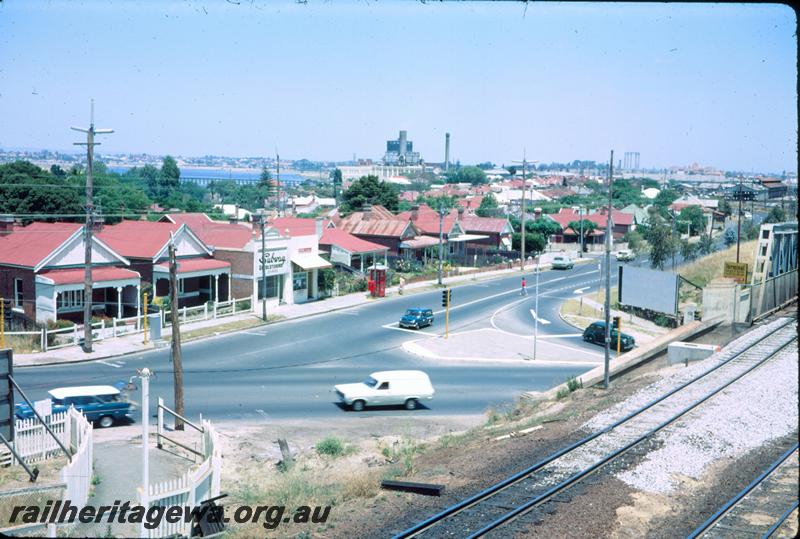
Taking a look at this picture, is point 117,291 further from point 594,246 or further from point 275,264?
point 594,246

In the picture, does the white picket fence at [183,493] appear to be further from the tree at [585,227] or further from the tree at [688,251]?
the tree at [585,227]

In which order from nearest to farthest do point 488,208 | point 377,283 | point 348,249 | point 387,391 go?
point 387,391 < point 377,283 < point 348,249 < point 488,208

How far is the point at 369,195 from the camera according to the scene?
84.2 metres

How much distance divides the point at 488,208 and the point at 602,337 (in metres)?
81.7

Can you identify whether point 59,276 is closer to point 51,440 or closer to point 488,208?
point 51,440

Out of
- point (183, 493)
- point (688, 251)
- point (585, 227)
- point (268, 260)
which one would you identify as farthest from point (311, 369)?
point (585, 227)

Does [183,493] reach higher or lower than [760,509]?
lower

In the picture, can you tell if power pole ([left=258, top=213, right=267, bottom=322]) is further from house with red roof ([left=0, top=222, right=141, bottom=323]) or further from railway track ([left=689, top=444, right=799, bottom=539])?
railway track ([left=689, top=444, right=799, bottom=539])

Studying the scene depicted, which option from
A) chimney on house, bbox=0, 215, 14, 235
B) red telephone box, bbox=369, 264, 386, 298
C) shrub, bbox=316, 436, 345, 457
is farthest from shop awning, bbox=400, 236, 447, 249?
shrub, bbox=316, 436, 345, 457

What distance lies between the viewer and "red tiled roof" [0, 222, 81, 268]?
1330 inches

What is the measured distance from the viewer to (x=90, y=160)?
29391 millimetres

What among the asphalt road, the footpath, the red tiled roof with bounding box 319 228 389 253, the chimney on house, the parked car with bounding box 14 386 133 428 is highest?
the chimney on house

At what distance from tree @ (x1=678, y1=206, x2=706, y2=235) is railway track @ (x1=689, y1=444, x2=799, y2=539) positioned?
7619 cm

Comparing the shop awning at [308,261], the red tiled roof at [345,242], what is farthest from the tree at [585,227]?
the shop awning at [308,261]
